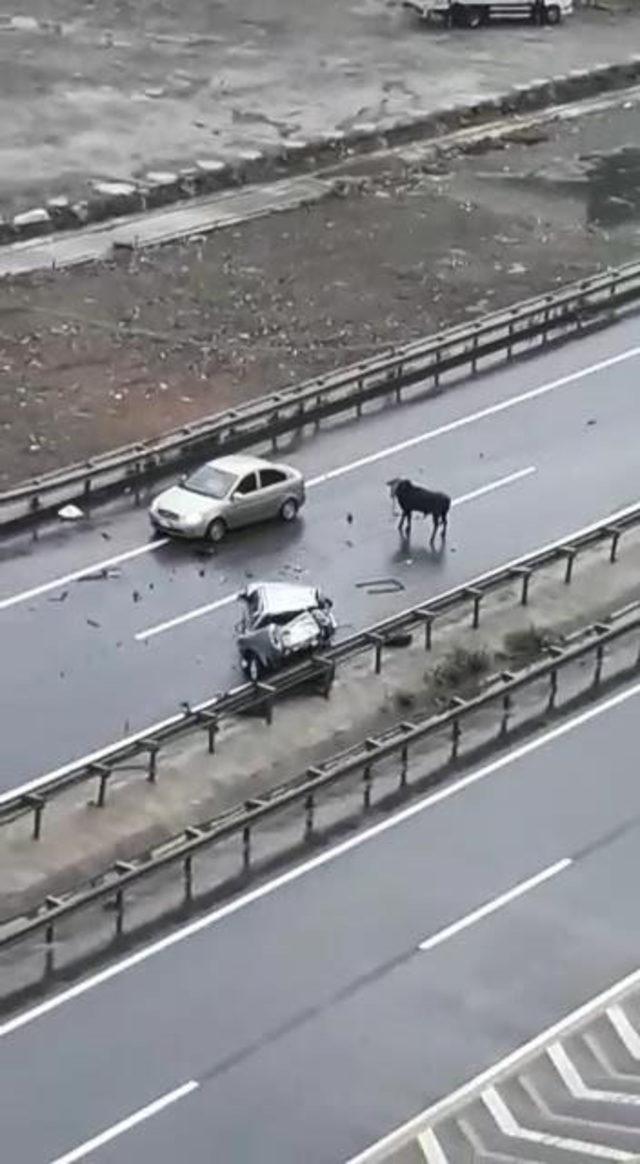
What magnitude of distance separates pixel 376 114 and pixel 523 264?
11.8 m

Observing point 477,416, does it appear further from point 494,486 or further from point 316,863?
point 316,863

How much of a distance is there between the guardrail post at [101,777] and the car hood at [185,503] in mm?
7928

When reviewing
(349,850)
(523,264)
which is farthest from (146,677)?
(523,264)

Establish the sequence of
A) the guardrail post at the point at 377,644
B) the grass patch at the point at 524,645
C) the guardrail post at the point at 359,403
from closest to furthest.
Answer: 1. the guardrail post at the point at 377,644
2. the grass patch at the point at 524,645
3. the guardrail post at the point at 359,403

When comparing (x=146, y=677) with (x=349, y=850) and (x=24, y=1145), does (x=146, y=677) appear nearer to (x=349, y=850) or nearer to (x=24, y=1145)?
(x=349, y=850)

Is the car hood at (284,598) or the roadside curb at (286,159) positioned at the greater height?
the roadside curb at (286,159)

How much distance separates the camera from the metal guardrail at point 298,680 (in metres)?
25.8

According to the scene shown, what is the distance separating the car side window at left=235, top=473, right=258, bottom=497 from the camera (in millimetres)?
33875

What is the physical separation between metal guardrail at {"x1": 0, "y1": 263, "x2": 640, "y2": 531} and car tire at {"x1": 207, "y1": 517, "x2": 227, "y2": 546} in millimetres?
2049

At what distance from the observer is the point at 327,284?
45.1m

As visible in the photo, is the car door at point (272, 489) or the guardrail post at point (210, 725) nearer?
the guardrail post at point (210, 725)

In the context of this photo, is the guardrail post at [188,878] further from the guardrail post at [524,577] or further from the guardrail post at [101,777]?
the guardrail post at [524,577]

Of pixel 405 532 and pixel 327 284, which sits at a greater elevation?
pixel 327 284

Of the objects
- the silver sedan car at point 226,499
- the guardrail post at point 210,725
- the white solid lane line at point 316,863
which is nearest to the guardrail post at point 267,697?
the guardrail post at point 210,725
